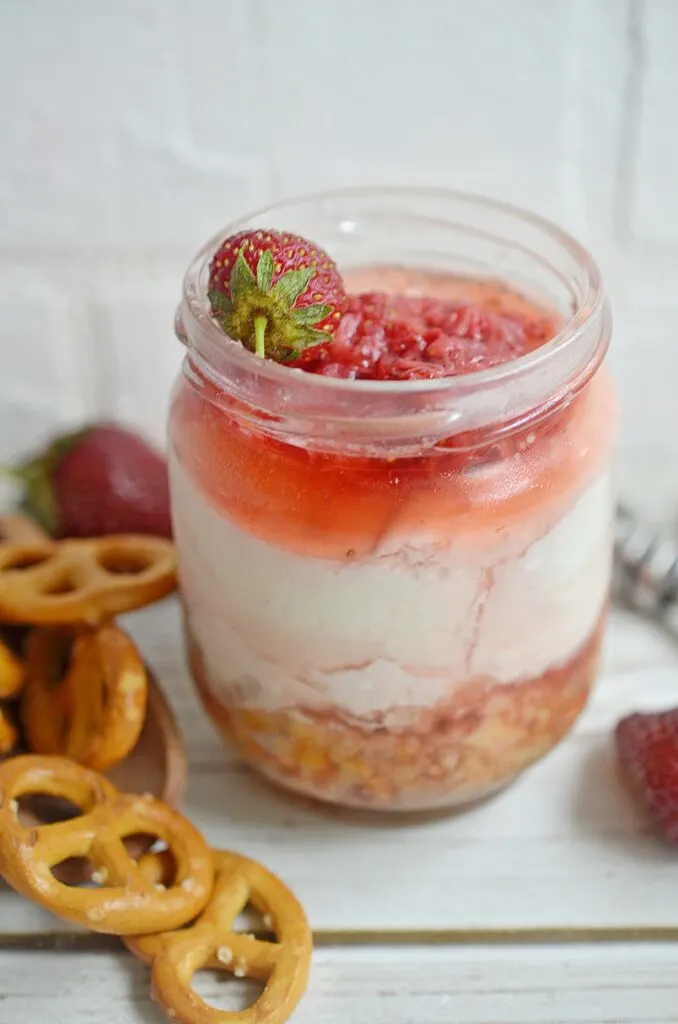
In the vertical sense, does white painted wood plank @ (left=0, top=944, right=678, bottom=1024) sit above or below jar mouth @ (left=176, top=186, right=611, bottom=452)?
below

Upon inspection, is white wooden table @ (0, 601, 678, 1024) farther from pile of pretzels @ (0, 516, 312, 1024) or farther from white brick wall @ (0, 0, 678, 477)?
white brick wall @ (0, 0, 678, 477)

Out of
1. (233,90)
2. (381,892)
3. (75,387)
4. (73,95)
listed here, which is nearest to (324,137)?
(233,90)

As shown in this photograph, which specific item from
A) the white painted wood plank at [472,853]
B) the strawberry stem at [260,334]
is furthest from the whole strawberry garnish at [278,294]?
the white painted wood plank at [472,853]

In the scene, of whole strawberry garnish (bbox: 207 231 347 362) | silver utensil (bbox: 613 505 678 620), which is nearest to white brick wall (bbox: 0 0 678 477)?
silver utensil (bbox: 613 505 678 620)

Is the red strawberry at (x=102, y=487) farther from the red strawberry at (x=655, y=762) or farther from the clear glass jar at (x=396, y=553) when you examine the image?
the red strawberry at (x=655, y=762)

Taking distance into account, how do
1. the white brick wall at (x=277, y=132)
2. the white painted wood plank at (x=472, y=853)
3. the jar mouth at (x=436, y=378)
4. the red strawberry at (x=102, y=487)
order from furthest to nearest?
the red strawberry at (x=102, y=487) → the white brick wall at (x=277, y=132) → the white painted wood plank at (x=472, y=853) → the jar mouth at (x=436, y=378)

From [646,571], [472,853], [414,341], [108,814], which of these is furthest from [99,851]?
[646,571]
